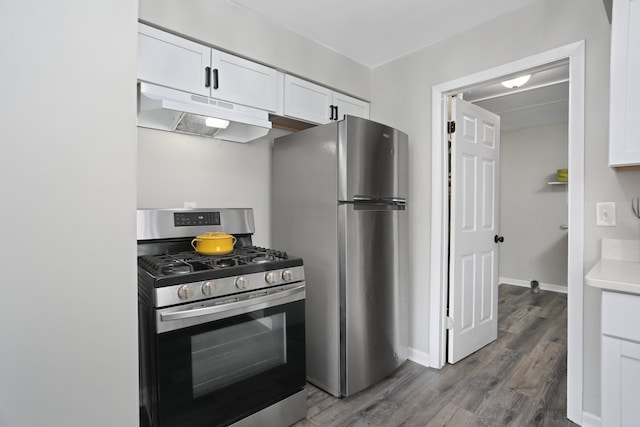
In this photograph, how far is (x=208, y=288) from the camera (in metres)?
1.45

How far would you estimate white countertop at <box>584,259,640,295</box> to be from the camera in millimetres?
1176

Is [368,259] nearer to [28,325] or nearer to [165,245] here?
[165,245]

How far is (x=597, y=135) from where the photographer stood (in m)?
1.78

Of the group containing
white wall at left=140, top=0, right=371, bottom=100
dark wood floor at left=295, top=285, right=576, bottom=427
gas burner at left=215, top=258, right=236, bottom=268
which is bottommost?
dark wood floor at left=295, top=285, right=576, bottom=427

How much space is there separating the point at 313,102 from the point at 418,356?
2156 millimetres

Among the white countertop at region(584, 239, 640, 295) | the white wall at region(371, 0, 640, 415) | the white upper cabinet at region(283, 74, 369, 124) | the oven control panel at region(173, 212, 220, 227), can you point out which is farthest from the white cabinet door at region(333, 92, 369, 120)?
the white countertop at region(584, 239, 640, 295)

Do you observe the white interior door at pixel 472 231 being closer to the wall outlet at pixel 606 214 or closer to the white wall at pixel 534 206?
the wall outlet at pixel 606 214

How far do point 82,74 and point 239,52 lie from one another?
1.08 meters

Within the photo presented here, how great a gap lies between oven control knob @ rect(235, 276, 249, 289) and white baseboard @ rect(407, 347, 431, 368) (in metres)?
1.73

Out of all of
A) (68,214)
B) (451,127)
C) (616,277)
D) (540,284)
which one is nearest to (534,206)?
(540,284)

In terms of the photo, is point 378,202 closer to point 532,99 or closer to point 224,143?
point 224,143

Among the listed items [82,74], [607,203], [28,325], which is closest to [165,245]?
[28,325]

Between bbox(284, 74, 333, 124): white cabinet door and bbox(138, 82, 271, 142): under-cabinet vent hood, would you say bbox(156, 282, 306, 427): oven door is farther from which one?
bbox(284, 74, 333, 124): white cabinet door

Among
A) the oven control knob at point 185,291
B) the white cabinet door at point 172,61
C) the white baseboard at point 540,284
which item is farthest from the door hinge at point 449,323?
the white baseboard at point 540,284
